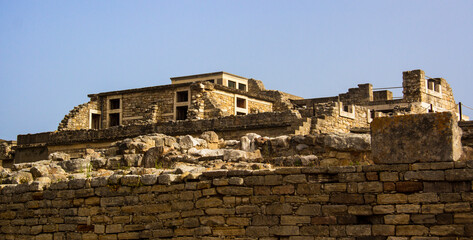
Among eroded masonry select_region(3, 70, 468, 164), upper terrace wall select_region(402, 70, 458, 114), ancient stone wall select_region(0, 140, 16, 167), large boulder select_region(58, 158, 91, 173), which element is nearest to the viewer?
large boulder select_region(58, 158, 91, 173)

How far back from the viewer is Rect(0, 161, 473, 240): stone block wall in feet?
28.3

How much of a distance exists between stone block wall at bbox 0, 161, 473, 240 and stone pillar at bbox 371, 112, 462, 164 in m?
0.12

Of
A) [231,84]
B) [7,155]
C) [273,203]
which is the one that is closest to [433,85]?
[231,84]

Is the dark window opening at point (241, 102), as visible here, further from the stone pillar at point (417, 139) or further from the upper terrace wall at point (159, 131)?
the stone pillar at point (417, 139)

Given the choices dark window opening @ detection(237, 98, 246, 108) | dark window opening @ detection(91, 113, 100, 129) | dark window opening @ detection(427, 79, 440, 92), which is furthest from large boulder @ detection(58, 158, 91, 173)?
dark window opening @ detection(427, 79, 440, 92)

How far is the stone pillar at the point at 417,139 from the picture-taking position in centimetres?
870

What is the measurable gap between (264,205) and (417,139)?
2.34 meters

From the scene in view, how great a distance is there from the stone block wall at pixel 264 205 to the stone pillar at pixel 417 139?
0.12 m

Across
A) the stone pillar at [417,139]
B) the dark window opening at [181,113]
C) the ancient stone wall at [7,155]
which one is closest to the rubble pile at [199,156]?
the stone pillar at [417,139]

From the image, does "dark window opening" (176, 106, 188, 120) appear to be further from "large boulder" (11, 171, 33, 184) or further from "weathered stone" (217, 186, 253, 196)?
"weathered stone" (217, 186, 253, 196)

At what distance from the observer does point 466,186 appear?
850 cm

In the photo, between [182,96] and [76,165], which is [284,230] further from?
[182,96]

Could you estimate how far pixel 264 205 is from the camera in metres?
9.73

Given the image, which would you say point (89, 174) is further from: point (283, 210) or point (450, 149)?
point (450, 149)
